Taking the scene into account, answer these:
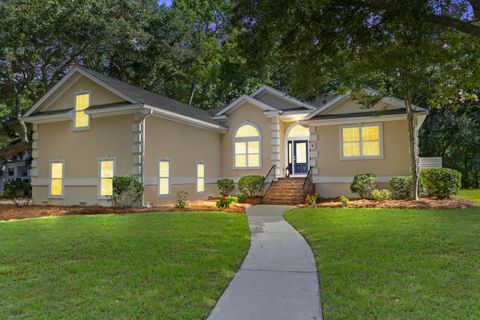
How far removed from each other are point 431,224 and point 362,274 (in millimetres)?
5235

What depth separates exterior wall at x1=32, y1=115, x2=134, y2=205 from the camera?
16.2m

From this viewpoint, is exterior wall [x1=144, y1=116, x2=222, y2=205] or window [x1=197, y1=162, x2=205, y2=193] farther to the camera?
window [x1=197, y1=162, x2=205, y2=193]

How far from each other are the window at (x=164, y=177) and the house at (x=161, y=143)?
0.05m

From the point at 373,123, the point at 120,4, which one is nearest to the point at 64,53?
the point at 120,4

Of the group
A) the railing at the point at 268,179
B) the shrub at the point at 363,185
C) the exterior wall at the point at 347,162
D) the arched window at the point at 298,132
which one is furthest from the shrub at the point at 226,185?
the shrub at the point at 363,185

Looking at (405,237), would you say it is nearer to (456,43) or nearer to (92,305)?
(456,43)

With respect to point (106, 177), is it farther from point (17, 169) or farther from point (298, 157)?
point (17, 169)

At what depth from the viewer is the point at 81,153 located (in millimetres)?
17094

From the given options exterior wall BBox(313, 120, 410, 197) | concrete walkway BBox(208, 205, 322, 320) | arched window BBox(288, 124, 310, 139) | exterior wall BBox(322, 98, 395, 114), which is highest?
exterior wall BBox(322, 98, 395, 114)

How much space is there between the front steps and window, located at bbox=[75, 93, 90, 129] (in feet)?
29.8

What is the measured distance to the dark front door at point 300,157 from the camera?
2227 centimetres

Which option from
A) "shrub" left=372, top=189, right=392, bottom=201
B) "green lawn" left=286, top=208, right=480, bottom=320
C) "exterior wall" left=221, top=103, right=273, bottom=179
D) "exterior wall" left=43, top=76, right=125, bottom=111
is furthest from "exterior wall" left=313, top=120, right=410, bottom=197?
"exterior wall" left=43, top=76, right=125, bottom=111

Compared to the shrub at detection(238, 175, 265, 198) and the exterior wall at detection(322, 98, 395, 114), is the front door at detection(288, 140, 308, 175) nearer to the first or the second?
the exterior wall at detection(322, 98, 395, 114)

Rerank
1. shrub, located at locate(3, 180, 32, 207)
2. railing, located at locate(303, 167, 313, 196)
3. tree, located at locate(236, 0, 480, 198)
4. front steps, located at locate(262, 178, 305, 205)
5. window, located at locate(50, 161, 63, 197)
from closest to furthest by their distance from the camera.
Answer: tree, located at locate(236, 0, 480, 198) → front steps, located at locate(262, 178, 305, 205) → window, located at locate(50, 161, 63, 197) → railing, located at locate(303, 167, 313, 196) → shrub, located at locate(3, 180, 32, 207)
